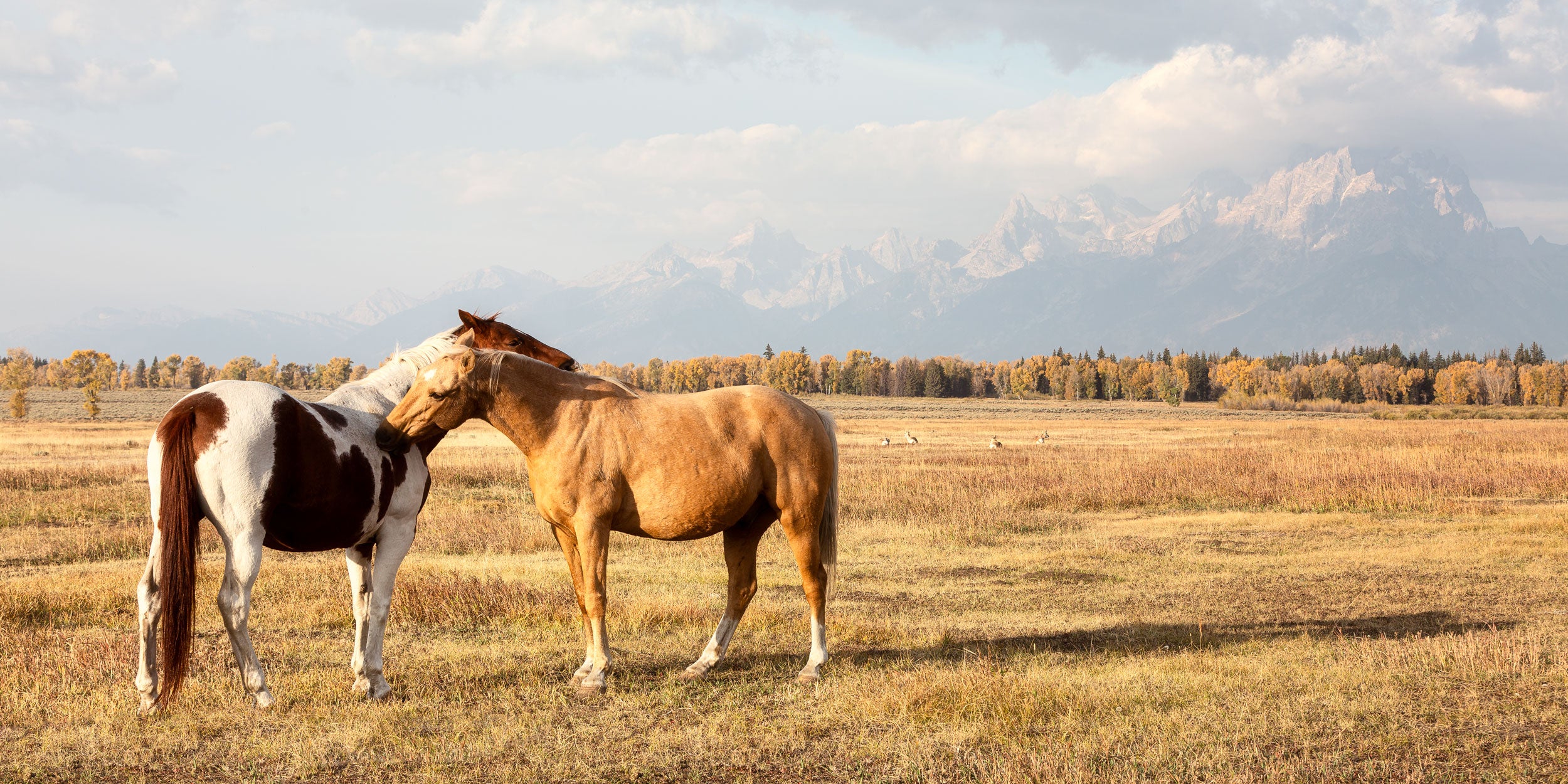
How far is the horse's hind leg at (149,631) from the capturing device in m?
6.33

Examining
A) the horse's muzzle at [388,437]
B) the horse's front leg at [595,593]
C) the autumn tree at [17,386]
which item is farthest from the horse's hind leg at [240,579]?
the autumn tree at [17,386]

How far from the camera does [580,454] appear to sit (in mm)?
7434

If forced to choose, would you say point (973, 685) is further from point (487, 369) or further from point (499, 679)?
point (487, 369)

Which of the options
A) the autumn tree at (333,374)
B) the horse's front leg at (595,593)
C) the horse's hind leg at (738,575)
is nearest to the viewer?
the horse's front leg at (595,593)

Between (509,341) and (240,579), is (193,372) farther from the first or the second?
(240,579)

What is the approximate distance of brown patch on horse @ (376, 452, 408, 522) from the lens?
23.4ft

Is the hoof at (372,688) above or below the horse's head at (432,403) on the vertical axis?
below

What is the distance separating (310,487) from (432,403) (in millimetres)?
1000

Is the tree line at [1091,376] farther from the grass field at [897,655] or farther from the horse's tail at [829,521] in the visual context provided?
the horse's tail at [829,521]

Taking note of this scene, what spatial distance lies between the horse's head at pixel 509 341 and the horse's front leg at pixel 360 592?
195cm

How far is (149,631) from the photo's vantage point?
6.42 metres

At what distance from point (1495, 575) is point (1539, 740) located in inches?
320

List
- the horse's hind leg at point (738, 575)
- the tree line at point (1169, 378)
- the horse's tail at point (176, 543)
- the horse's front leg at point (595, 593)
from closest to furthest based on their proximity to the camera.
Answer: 1. the horse's tail at point (176, 543)
2. the horse's front leg at point (595, 593)
3. the horse's hind leg at point (738, 575)
4. the tree line at point (1169, 378)

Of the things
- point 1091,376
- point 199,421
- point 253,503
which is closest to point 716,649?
point 253,503
